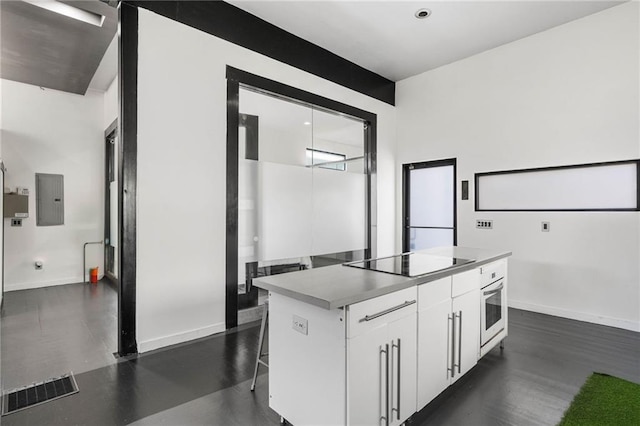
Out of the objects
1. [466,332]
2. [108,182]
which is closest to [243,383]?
[466,332]

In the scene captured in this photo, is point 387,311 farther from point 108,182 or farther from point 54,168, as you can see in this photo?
point 54,168

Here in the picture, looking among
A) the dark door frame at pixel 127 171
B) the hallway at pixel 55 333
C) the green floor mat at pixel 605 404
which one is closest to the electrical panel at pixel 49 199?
the hallway at pixel 55 333

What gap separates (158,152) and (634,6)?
5.12 meters

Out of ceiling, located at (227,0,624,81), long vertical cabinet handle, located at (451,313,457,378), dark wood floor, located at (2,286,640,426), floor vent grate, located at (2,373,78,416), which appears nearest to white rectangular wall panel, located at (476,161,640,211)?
dark wood floor, located at (2,286,640,426)

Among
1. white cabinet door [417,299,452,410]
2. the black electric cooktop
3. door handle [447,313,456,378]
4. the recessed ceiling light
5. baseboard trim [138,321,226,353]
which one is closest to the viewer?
white cabinet door [417,299,452,410]

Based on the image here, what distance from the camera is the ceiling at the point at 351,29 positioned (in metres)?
3.48

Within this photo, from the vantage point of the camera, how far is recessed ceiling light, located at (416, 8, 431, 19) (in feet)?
11.9

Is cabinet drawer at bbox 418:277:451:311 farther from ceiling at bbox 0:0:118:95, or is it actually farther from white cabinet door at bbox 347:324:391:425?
ceiling at bbox 0:0:118:95

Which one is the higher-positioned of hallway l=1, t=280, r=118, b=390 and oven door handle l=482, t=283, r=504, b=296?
oven door handle l=482, t=283, r=504, b=296

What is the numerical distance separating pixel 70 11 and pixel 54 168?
323cm

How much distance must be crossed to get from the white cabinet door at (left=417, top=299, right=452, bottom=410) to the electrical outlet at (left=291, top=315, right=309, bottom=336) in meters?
0.71

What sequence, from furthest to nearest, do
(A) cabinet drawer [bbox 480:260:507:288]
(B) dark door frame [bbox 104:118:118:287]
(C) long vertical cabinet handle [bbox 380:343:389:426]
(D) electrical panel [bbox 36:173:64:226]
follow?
(B) dark door frame [bbox 104:118:118:287] < (D) electrical panel [bbox 36:173:64:226] < (A) cabinet drawer [bbox 480:260:507:288] < (C) long vertical cabinet handle [bbox 380:343:389:426]

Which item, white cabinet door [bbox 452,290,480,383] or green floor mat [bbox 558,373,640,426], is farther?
white cabinet door [bbox 452,290,480,383]

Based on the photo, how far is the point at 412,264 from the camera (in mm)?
2348
